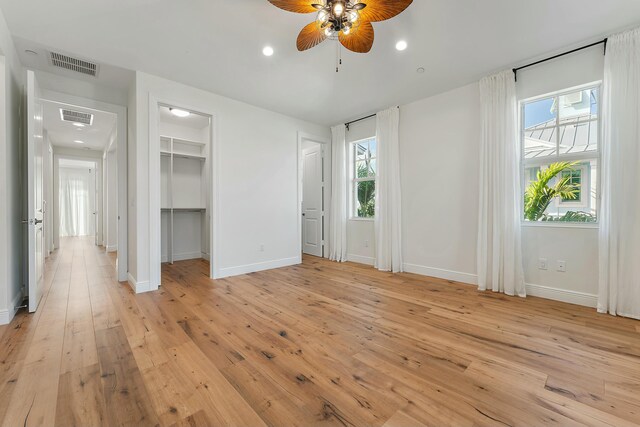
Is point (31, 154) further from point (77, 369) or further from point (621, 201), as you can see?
point (621, 201)

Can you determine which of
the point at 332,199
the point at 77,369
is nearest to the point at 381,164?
the point at 332,199

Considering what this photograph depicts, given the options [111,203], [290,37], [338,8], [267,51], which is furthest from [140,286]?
[111,203]

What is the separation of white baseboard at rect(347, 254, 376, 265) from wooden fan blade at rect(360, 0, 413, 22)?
3604 mm

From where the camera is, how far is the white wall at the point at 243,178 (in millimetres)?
3264

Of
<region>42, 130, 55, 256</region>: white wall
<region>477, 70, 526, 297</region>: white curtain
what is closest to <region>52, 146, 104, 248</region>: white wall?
<region>42, 130, 55, 256</region>: white wall

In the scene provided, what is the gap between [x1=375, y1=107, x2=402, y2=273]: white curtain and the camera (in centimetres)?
432

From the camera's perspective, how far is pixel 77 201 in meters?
9.72

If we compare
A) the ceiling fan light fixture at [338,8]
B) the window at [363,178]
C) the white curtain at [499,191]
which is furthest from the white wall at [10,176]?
the white curtain at [499,191]

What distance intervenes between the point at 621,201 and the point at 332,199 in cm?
390

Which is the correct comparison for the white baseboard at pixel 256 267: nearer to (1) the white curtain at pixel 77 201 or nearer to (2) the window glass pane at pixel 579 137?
(2) the window glass pane at pixel 579 137

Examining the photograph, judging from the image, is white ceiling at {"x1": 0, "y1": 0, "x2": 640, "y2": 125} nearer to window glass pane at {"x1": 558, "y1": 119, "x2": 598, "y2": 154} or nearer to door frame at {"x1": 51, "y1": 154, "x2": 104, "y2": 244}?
window glass pane at {"x1": 558, "y1": 119, "x2": 598, "y2": 154}

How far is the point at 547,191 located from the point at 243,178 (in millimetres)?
4083

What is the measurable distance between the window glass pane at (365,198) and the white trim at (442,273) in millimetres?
1241

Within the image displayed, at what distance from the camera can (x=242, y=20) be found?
7.80 feet
